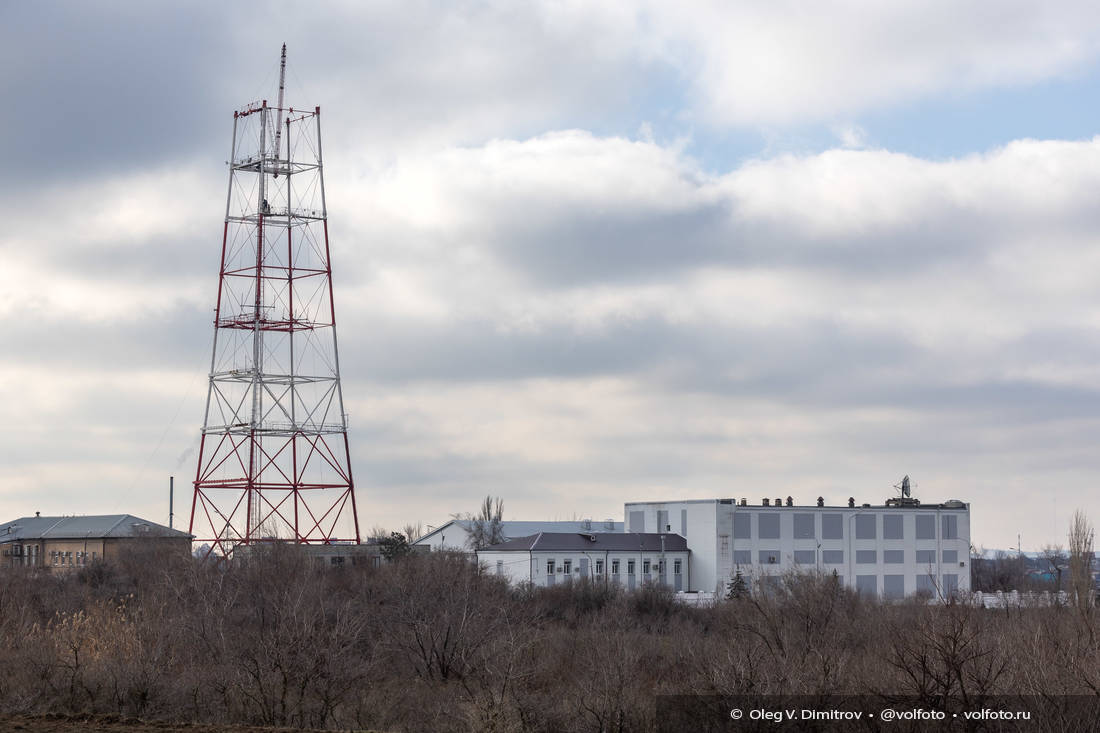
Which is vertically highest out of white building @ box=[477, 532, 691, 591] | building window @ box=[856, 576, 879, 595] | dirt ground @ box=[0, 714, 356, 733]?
white building @ box=[477, 532, 691, 591]

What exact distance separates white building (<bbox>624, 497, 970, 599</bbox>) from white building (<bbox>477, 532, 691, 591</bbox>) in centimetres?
177

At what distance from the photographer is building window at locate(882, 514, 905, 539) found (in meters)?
83.9

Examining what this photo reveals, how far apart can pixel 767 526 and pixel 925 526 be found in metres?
11.5

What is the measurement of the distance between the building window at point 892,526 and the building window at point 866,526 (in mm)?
636

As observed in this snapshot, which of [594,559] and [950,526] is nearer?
[594,559]

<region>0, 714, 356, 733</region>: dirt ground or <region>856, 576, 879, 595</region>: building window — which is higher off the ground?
<region>0, 714, 356, 733</region>: dirt ground

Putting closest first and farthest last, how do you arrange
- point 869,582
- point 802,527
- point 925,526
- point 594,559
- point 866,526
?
point 594,559 < point 802,527 < point 869,582 < point 866,526 < point 925,526

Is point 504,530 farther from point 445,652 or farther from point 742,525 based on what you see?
point 445,652

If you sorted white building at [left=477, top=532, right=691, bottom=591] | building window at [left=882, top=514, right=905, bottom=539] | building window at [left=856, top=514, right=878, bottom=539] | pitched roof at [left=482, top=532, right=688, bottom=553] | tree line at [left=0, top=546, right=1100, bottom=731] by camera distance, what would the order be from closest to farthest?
tree line at [left=0, top=546, right=1100, bottom=731], white building at [left=477, top=532, right=691, bottom=591], pitched roof at [left=482, top=532, right=688, bottom=553], building window at [left=856, top=514, right=878, bottom=539], building window at [left=882, top=514, right=905, bottom=539]

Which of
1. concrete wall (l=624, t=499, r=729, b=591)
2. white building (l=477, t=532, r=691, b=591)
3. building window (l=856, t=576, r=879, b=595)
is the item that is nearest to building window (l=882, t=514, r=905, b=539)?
building window (l=856, t=576, r=879, b=595)

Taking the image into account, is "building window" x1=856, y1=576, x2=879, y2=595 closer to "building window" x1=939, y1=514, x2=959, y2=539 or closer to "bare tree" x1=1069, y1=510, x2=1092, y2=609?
"building window" x1=939, y1=514, x2=959, y2=539

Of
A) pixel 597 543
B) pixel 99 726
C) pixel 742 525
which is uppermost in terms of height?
pixel 742 525

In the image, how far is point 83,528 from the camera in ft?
295

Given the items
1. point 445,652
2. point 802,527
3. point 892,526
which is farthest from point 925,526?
point 445,652
